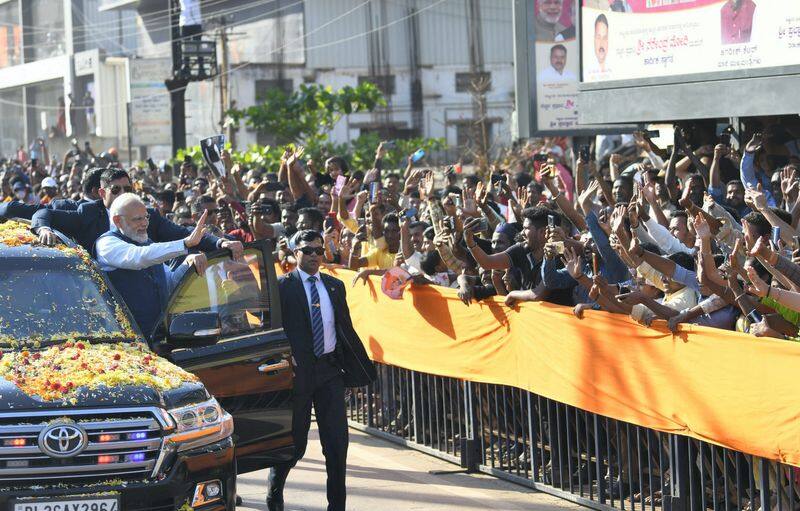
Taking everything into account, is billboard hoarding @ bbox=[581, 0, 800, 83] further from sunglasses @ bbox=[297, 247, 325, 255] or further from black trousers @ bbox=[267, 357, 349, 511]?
black trousers @ bbox=[267, 357, 349, 511]

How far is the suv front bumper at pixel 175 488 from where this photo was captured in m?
5.98

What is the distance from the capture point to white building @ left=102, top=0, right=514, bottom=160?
57562 mm

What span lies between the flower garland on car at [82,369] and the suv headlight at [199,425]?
6.5 inches

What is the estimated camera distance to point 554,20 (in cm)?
2280

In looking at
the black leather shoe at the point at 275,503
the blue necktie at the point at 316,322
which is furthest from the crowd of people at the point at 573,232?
the black leather shoe at the point at 275,503

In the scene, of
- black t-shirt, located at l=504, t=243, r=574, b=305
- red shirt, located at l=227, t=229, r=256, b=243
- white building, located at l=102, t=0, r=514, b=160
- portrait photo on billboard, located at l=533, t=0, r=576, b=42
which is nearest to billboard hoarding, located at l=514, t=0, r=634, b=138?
portrait photo on billboard, located at l=533, t=0, r=576, b=42

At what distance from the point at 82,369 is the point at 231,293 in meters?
1.72

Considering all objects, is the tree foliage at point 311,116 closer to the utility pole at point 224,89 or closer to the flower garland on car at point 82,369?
the utility pole at point 224,89

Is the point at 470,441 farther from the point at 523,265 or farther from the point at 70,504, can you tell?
the point at 70,504

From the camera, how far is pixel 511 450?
33.0 ft

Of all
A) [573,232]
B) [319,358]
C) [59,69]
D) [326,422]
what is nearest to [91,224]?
[319,358]

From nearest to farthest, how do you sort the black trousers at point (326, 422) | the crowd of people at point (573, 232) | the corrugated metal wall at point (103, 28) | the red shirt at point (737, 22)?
the crowd of people at point (573, 232) < the black trousers at point (326, 422) < the red shirt at point (737, 22) < the corrugated metal wall at point (103, 28)

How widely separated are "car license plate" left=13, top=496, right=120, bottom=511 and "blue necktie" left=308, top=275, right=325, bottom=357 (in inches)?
102

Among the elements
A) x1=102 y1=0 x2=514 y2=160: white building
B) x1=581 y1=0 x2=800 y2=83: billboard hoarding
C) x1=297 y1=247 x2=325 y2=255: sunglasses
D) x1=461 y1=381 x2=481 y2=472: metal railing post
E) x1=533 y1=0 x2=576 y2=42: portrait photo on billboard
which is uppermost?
x1=102 y1=0 x2=514 y2=160: white building
